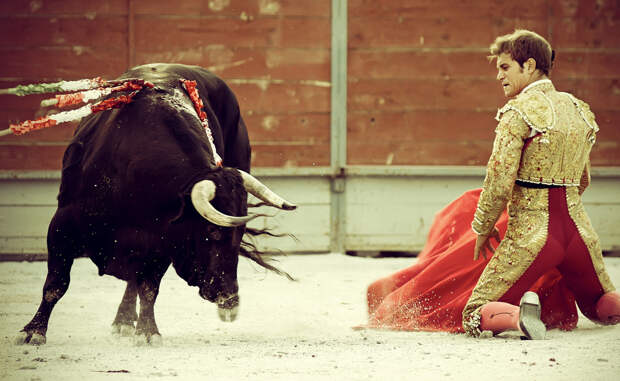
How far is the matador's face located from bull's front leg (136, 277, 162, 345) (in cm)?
→ 166

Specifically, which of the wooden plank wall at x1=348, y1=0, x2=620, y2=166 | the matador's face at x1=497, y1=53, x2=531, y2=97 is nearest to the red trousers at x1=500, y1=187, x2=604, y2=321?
the matador's face at x1=497, y1=53, x2=531, y2=97

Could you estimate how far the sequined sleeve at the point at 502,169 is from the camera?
375cm

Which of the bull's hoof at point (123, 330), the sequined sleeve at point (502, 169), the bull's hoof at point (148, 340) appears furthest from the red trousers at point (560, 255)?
the bull's hoof at point (123, 330)

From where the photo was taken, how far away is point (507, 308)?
373cm

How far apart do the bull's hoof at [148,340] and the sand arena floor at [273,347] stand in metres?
0.05

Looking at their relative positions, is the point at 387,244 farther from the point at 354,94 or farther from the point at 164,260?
the point at 164,260

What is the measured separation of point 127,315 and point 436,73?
146 inches

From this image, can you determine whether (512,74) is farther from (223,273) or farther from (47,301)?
(47,301)

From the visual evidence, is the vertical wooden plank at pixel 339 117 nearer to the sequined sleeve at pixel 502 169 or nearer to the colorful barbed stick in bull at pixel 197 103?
the colorful barbed stick in bull at pixel 197 103

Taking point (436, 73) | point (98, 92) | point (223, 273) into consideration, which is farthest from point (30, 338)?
point (436, 73)

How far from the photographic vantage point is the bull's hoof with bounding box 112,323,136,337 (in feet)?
13.4

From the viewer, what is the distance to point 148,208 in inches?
150

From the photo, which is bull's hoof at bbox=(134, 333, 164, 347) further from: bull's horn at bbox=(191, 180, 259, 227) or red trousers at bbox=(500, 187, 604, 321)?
red trousers at bbox=(500, 187, 604, 321)

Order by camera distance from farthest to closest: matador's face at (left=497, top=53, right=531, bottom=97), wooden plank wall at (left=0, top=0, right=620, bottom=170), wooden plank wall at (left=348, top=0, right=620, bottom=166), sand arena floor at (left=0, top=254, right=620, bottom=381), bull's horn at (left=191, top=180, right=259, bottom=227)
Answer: wooden plank wall at (left=348, top=0, right=620, bottom=166) → wooden plank wall at (left=0, top=0, right=620, bottom=170) → matador's face at (left=497, top=53, right=531, bottom=97) → bull's horn at (left=191, top=180, right=259, bottom=227) → sand arena floor at (left=0, top=254, right=620, bottom=381)
